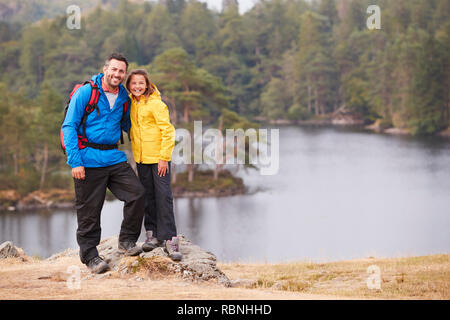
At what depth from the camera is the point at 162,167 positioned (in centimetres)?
470

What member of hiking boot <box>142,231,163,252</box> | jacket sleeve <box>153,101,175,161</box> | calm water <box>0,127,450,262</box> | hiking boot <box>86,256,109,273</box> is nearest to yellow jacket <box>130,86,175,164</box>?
jacket sleeve <box>153,101,175,161</box>

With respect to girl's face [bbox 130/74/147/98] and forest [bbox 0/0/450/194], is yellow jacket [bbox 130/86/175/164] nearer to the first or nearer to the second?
girl's face [bbox 130/74/147/98]

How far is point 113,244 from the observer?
5.77 meters

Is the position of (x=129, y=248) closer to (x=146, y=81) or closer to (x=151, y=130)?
(x=151, y=130)

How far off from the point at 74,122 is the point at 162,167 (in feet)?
2.52

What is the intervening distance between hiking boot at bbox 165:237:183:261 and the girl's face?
1.27m

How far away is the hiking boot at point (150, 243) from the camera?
4953 mm

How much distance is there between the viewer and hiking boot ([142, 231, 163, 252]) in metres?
4.95

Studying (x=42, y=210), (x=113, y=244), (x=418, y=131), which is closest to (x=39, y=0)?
(x=418, y=131)

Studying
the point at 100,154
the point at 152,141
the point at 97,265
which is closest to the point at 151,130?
the point at 152,141

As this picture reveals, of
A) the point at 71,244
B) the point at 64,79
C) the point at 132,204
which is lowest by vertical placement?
the point at 71,244
